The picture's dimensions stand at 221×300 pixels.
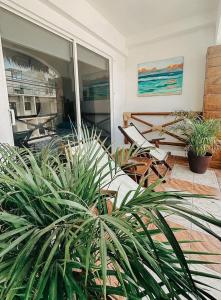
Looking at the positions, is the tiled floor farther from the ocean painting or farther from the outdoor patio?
the ocean painting

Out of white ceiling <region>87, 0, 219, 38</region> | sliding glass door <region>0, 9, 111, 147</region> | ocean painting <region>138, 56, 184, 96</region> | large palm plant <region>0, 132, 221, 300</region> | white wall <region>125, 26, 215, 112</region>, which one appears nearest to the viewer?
large palm plant <region>0, 132, 221, 300</region>

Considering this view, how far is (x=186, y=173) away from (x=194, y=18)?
105 inches

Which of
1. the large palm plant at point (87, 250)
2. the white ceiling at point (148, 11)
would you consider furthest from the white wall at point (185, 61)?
the large palm plant at point (87, 250)

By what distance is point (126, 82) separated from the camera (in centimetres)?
433

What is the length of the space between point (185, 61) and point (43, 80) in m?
2.77

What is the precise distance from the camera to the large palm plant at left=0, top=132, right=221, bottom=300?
0.47 metres

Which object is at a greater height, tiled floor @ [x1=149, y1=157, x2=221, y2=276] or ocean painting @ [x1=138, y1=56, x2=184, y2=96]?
ocean painting @ [x1=138, y1=56, x2=184, y2=96]

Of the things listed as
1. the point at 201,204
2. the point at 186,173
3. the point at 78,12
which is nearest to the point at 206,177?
the point at 186,173

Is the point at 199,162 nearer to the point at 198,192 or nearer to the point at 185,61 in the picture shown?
the point at 198,192

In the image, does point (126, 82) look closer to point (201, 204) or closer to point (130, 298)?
point (201, 204)

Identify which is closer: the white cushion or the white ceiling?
the white ceiling

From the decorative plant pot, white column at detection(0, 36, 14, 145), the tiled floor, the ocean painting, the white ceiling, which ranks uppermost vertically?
the white ceiling

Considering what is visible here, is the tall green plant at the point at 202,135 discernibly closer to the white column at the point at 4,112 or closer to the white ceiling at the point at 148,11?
the white ceiling at the point at 148,11

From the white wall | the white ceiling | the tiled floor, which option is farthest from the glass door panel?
the tiled floor
